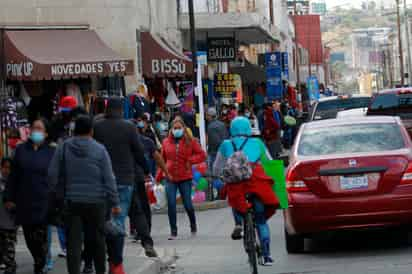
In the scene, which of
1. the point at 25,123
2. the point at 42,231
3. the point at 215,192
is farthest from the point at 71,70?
the point at 42,231

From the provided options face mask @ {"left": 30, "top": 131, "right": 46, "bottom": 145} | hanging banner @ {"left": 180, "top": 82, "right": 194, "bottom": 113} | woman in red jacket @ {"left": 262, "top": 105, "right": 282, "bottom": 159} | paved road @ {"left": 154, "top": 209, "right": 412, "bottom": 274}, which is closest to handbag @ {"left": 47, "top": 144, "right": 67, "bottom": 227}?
face mask @ {"left": 30, "top": 131, "right": 46, "bottom": 145}

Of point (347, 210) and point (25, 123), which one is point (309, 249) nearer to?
point (347, 210)

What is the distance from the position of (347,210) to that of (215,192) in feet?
34.4

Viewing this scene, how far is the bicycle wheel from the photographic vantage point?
39.2ft

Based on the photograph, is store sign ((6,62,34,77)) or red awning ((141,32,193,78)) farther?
red awning ((141,32,193,78))

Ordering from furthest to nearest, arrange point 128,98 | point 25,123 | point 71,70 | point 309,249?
point 128,98 < point 71,70 < point 25,123 < point 309,249

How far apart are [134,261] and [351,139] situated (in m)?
3.08

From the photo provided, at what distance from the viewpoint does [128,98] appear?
25.8m

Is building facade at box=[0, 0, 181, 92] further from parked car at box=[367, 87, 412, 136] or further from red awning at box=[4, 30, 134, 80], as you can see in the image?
parked car at box=[367, 87, 412, 136]

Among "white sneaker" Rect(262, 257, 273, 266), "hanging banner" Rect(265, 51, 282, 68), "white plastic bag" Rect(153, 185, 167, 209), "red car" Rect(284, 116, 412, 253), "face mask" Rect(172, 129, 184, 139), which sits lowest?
"white sneaker" Rect(262, 257, 273, 266)

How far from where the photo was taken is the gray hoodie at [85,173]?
1058 cm

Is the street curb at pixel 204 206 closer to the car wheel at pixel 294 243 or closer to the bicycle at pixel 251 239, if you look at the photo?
the car wheel at pixel 294 243

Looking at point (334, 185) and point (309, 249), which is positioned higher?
point (334, 185)

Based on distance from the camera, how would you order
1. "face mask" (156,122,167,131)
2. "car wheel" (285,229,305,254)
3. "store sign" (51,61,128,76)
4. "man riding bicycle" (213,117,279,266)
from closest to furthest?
"man riding bicycle" (213,117,279,266) < "car wheel" (285,229,305,254) < "store sign" (51,61,128,76) < "face mask" (156,122,167,131)
